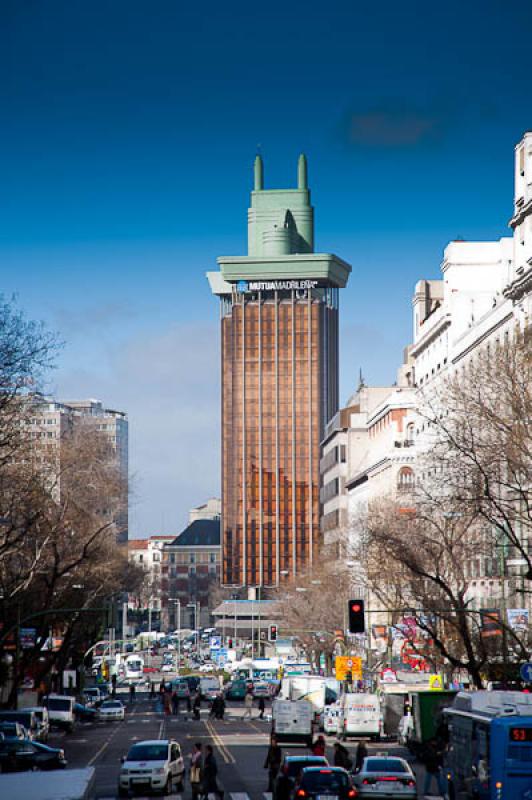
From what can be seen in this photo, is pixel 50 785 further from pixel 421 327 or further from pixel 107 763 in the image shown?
pixel 421 327

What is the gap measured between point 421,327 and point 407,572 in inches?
1650

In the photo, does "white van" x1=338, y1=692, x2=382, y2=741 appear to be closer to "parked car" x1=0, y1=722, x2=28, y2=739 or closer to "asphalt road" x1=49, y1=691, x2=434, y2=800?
"asphalt road" x1=49, y1=691, x2=434, y2=800

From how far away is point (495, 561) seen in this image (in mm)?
Answer: 84125

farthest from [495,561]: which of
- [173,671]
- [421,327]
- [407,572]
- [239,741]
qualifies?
[173,671]

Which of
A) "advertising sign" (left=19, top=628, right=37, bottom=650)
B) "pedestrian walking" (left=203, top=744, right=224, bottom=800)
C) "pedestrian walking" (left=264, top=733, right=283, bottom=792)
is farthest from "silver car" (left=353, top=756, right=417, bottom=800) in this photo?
"advertising sign" (left=19, top=628, right=37, bottom=650)

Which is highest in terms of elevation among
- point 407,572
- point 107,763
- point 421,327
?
point 421,327

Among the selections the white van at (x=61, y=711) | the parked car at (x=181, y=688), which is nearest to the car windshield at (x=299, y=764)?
the white van at (x=61, y=711)

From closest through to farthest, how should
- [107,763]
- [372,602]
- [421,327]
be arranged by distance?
[107,763] → [421,327] → [372,602]

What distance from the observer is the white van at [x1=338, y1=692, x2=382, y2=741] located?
72.0m

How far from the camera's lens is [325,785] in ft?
125

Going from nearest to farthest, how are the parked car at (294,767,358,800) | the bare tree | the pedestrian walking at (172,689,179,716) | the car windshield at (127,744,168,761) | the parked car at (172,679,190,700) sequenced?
the parked car at (294,767,358,800)
the car windshield at (127,744,168,761)
the bare tree
the pedestrian walking at (172,689,179,716)
the parked car at (172,679,190,700)

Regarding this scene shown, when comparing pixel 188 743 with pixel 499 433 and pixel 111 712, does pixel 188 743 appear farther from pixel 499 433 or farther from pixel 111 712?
pixel 111 712

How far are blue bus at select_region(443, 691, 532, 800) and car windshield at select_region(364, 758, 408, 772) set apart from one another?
146cm

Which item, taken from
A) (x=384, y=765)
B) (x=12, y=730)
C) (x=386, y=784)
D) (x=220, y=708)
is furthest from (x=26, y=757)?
(x=220, y=708)
